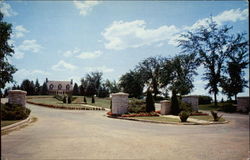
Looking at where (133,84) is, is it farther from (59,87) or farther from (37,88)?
(59,87)

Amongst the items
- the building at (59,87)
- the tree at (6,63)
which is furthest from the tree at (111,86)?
the tree at (6,63)

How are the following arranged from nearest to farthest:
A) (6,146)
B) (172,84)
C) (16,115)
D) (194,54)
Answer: (6,146) < (16,115) < (194,54) < (172,84)

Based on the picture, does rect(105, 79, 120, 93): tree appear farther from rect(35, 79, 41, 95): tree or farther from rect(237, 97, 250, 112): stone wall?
rect(237, 97, 250, 112): stone wall

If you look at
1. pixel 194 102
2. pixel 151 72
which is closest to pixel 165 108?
pixel 194 102


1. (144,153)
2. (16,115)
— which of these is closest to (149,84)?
(16,115)

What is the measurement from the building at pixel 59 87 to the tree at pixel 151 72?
2014 inches

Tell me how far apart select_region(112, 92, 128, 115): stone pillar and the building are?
8773 centimetres

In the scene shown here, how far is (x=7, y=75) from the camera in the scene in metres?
29.1

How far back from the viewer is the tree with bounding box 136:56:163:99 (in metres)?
74.7

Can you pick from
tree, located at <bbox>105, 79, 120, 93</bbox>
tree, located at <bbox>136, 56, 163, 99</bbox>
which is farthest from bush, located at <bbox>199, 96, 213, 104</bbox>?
tree, located at <bbox>105, 79, 120, 93</bbox>

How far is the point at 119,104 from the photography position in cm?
2592

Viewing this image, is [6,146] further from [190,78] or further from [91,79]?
[91,79]

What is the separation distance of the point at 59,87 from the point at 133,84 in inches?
1918

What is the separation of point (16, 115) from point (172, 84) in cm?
5743
